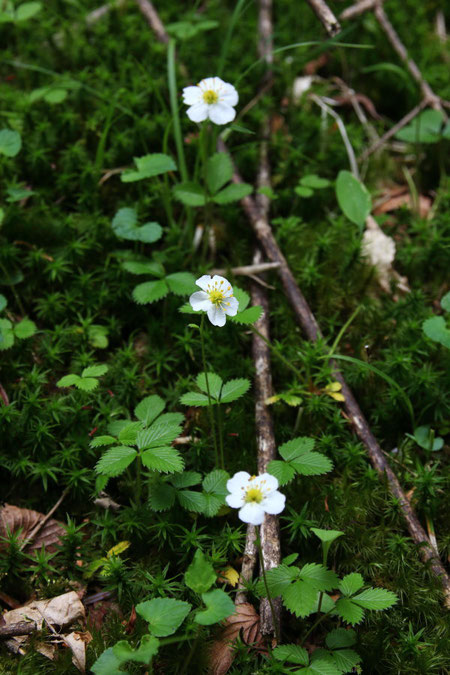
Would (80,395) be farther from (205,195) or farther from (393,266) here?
(393,266)

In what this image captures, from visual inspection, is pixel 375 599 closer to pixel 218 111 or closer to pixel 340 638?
pixel 340 638

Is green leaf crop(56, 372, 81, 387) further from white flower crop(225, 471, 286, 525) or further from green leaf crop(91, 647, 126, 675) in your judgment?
green leaf crop(91, 647, 126, 675)

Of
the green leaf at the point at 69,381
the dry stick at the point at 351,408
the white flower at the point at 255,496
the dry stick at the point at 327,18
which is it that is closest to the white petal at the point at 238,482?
the white flower at the point at 255,496

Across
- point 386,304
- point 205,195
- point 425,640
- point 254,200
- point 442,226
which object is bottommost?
point 425,640

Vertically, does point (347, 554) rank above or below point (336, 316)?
below

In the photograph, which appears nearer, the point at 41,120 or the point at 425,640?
the point at 425,640

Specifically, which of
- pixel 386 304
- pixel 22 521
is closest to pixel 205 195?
pixel 386 304

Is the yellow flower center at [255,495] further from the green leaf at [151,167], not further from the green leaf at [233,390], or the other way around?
the green leaf at [151,167]

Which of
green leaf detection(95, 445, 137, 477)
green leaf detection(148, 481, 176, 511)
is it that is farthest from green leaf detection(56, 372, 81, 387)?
green leaf detection(148, 481, 176, 511)
